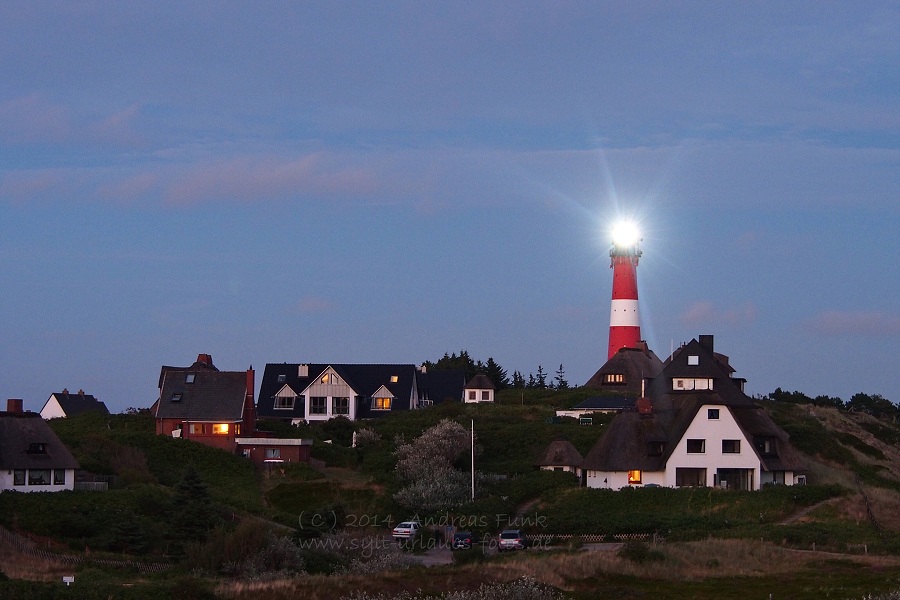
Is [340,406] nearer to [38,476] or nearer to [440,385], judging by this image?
[440,385]

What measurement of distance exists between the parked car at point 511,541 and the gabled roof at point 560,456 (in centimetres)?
1332

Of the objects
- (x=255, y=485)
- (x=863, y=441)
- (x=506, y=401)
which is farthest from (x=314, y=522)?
(x=863, y=441)

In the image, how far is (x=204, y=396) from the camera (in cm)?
7019

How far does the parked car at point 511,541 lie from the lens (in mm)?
46938

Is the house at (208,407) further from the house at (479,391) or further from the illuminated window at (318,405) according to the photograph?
the house at (479,391)

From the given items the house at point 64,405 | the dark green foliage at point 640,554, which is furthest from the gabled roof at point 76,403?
the dark green foliage at point 640,554

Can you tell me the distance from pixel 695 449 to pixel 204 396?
94.1 ft

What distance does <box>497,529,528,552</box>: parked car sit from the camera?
46938mm

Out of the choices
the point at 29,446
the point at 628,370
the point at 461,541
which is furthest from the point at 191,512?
the point at 628,370

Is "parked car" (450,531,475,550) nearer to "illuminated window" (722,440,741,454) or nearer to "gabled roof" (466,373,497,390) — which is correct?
"illuminated window" (722,440,741,454)

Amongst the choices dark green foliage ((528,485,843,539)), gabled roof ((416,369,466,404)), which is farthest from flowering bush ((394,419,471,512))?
gabled roof ((416,369,466,404))

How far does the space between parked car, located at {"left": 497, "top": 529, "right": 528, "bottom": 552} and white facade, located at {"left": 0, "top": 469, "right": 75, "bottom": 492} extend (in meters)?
19.8

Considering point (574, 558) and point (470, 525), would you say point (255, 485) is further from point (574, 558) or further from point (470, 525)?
point (574, 558)

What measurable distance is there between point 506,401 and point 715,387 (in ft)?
83.5
